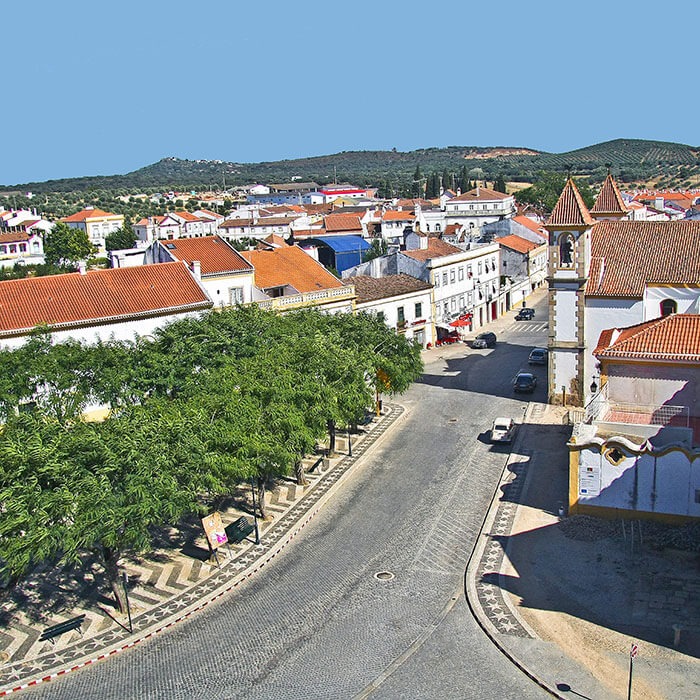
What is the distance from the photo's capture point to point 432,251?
65.8 m

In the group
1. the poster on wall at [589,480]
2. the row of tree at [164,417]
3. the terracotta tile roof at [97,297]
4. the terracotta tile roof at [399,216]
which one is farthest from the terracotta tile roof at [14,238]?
the poster on wall at [589,480]

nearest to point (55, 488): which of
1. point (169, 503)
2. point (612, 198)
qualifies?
point (169, 503)

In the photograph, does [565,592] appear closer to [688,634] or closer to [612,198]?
[688,634]

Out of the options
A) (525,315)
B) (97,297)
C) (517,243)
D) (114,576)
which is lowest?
(525,315)

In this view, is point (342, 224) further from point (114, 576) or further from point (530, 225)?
point (114, 576)

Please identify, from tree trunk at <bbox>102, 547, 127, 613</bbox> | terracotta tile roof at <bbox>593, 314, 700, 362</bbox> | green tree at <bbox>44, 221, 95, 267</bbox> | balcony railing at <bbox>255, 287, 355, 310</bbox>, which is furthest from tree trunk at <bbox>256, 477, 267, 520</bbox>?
green tree at <bbox>44, 221, 95, 267</bbox>

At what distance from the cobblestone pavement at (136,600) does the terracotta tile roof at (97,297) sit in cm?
1462

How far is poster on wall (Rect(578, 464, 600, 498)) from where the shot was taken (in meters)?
28.7

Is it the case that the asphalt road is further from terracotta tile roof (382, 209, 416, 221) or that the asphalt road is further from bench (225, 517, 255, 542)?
terracotta tile roof (382, 209, 416, 221)

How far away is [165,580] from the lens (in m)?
25.5

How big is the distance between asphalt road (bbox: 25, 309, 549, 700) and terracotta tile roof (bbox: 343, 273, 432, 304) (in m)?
22.3

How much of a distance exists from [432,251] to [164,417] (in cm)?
4439

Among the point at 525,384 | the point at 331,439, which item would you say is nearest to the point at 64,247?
the point at 525,384

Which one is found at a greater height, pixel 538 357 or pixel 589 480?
pixel 589 480
